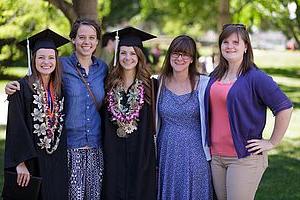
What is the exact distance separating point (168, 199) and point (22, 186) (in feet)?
4.08

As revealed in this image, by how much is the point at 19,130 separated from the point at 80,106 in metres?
0.52

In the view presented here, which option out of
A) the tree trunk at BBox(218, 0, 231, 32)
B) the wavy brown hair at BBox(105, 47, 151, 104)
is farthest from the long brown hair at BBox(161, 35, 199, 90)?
the tree trunk at BBox(218, 0, 231, 32)

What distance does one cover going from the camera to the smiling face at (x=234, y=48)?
4.60 metres

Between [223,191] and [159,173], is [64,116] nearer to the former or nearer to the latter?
[159,173]

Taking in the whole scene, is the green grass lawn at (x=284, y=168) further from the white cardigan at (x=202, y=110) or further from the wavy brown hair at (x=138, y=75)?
the wavy brown hair at (x=138, y=75)

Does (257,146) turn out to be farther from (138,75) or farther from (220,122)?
(138,75)

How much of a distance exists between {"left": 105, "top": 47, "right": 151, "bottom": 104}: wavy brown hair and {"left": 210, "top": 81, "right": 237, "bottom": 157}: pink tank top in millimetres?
560

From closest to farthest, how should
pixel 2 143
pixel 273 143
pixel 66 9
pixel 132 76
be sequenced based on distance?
pixel 273 143
pixel 132 76
pixel 66 9
pixel 2 143

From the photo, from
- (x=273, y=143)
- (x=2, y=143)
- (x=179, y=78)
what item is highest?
(x=179, y=78)

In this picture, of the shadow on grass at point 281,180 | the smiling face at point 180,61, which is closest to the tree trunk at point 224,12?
the shadow on grass at point 281,180

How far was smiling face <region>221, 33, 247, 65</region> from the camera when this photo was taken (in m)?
4.60

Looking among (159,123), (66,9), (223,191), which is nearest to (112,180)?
(159,123)

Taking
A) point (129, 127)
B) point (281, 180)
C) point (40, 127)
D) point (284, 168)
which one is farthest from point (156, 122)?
point (284, 168)

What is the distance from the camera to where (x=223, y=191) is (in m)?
4.82
